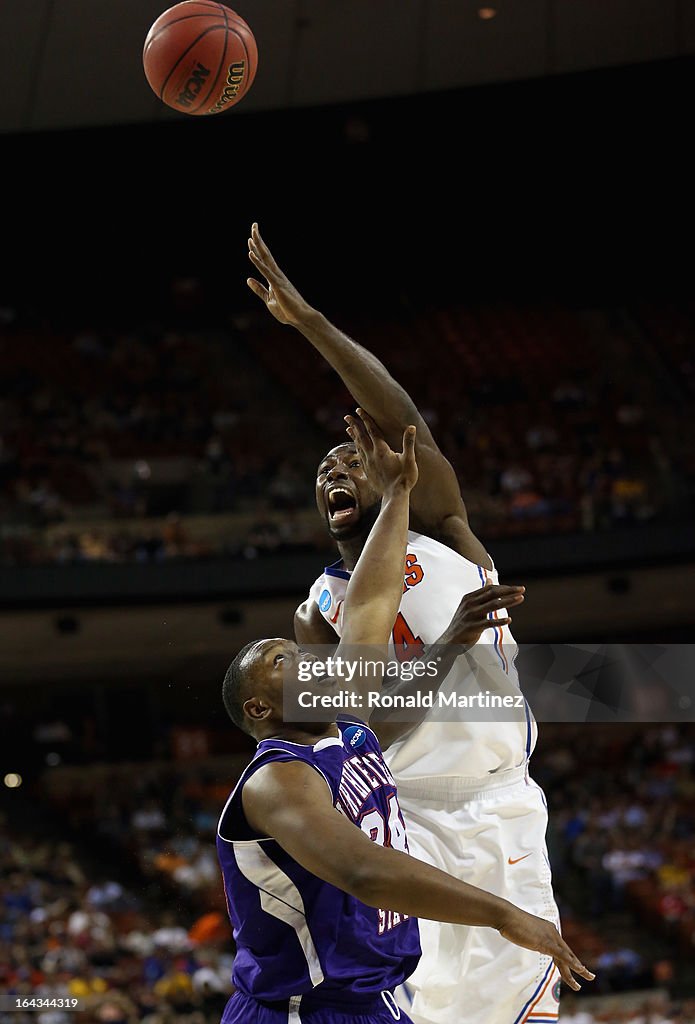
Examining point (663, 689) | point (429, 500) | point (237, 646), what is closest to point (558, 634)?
point (663, 689)

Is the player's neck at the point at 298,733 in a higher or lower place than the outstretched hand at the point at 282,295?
lower

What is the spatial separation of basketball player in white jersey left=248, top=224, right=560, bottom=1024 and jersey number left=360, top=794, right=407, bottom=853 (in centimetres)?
58

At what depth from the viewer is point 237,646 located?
1602 cm

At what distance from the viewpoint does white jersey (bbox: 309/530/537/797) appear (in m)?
3.62

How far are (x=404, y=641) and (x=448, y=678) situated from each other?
24 centimetres

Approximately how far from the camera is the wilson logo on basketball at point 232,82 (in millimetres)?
5637

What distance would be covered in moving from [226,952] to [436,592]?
8023mm

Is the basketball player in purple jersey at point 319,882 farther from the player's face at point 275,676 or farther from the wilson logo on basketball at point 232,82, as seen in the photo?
the wilson logo on basketball at point 232,82

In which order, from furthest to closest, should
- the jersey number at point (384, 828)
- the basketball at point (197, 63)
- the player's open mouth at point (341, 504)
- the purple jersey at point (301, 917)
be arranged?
the basketball at point (197, 63) < the player's open mouth at point (341, 504) < the jersey number at point (384, 828) < the purple jersey at point (301, 917)

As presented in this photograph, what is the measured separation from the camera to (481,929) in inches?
139

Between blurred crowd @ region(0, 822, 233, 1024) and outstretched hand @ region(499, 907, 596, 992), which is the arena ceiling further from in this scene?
outstretched hand @ region(499, 907, 596, 992)

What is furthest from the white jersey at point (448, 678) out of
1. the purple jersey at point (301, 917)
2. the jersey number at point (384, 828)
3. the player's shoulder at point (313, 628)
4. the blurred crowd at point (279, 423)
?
the blurred crowd at point (279, 423)

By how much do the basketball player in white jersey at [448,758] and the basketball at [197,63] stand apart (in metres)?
2.05
